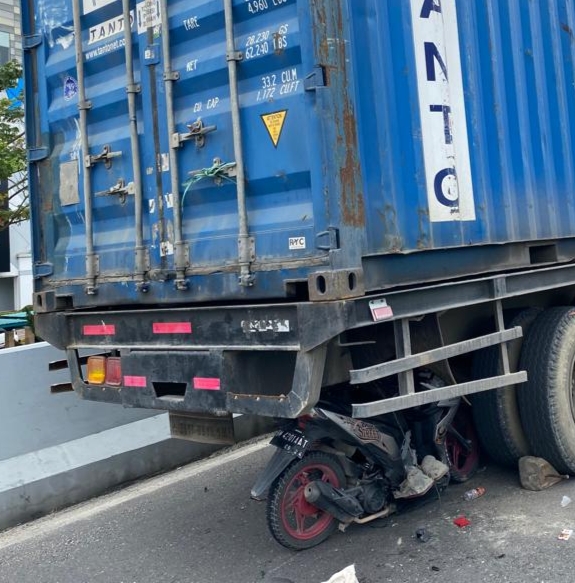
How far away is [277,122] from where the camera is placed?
130 inches

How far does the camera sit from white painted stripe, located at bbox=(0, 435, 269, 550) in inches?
181

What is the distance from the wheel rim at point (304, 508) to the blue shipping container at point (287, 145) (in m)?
1.06

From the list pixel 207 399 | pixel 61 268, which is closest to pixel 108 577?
pixel 207 399

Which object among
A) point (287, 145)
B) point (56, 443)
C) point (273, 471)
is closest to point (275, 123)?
point (287, 145)

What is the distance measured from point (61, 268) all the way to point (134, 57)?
1.38 metres

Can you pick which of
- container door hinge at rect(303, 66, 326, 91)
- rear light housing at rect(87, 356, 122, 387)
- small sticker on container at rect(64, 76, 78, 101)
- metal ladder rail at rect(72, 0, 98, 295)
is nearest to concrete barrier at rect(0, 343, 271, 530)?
rear light housing at rect(87, 356, 122, 387)

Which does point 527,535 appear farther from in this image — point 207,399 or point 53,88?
point 53,88

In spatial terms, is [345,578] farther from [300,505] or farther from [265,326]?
→ [265,326]

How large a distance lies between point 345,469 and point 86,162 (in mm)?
2343

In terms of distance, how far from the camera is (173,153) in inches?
144

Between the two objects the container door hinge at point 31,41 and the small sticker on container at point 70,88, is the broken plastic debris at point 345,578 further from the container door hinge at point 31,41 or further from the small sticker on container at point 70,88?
the container door hinge at point 31,41

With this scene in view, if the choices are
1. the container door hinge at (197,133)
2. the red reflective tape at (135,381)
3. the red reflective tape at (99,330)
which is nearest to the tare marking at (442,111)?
the container door hinge at (197,133)

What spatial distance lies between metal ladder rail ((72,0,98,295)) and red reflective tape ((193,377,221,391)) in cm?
100

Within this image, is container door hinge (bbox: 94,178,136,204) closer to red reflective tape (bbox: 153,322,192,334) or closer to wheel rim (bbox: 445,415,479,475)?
red reflective tape (bbox: 153,322,192,334)
